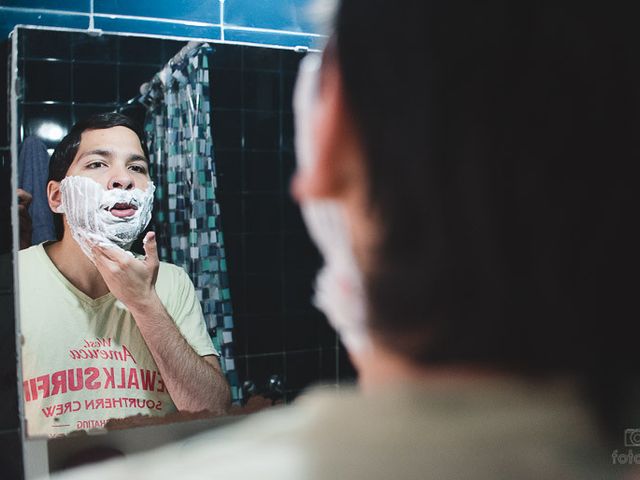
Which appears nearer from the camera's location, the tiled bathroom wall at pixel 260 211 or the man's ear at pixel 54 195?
the man's ear at pixel 54 195

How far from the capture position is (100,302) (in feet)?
4.48

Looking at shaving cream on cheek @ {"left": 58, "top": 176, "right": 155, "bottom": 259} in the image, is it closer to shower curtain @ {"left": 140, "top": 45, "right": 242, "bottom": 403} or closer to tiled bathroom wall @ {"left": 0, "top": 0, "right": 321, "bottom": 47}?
shower curtain @ {"left": 140, "top": 45, "right": 242, "bottom": 403}

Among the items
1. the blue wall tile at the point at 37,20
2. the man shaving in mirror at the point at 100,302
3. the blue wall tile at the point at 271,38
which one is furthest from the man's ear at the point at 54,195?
the blue wall tile at the point at 271,38

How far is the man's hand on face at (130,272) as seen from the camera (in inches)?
53.6

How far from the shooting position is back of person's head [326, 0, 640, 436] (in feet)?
1.13

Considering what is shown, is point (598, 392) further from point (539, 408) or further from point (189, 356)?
point (189, 356)

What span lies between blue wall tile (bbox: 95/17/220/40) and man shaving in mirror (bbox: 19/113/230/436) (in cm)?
28

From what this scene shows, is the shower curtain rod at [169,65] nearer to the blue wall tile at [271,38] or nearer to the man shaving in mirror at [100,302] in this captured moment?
the man shaving in mirror at [100,302]

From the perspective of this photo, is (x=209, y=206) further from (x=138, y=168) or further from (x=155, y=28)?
(x=155, y=28)

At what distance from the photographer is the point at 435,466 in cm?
37

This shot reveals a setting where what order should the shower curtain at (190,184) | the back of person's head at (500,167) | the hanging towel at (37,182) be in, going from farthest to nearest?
the shower curtain at (190,184) → the hanging towel at (37,182) → the back of person's head at (500,167)

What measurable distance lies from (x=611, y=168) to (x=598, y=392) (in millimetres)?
125

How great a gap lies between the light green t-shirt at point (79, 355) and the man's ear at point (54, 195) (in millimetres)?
82

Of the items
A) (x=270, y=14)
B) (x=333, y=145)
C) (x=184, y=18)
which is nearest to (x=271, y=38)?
(x=270, y=14)
